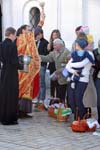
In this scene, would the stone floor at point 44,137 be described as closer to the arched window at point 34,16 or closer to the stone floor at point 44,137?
the stone floor at point 44,137

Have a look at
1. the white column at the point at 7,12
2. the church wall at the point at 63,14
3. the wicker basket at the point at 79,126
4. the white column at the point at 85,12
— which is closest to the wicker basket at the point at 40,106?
the wicker basket at the point at 79,126

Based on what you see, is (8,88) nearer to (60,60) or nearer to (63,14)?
(60,60)

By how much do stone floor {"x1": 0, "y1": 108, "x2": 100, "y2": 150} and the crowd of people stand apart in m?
0.40

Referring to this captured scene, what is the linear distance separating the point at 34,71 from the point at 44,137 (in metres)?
2.18

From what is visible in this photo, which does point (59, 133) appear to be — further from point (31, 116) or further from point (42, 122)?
point (31, 116)

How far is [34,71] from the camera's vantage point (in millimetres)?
11047

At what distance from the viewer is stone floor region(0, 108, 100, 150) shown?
8.52m

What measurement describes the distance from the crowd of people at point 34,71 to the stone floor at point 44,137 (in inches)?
15.6

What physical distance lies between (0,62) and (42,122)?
145cm

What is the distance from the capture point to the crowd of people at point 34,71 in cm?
986

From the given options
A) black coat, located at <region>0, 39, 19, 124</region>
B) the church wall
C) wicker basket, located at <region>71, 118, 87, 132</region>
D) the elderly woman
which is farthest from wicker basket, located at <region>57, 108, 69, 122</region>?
the church wall

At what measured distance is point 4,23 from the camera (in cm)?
1773

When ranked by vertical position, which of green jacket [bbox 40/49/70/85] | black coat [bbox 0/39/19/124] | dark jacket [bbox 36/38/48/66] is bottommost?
black coat [bbox 0/39/19/124]

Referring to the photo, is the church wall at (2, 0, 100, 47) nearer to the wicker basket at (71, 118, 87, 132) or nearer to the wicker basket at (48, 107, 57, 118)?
the wicker basket at (48, 107, 57, 118)
